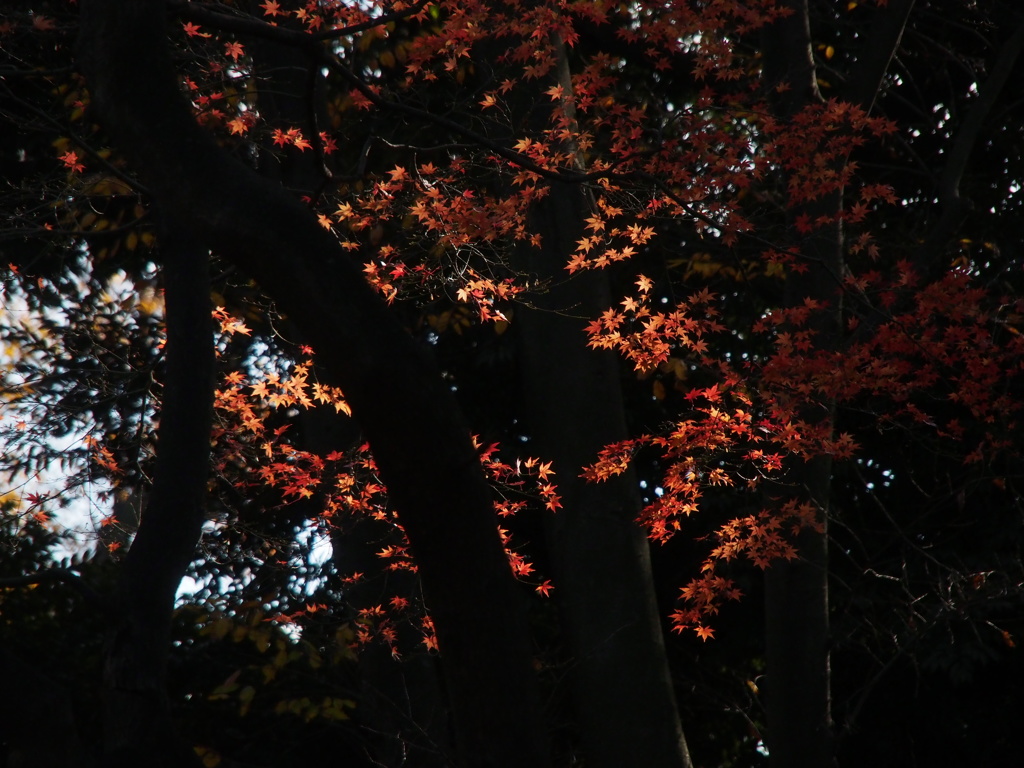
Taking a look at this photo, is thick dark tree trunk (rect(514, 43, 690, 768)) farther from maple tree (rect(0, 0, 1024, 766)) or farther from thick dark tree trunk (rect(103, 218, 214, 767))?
thick dark tree trunk (rect(103, 218, 214, 767))

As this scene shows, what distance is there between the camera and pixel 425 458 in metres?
2.90

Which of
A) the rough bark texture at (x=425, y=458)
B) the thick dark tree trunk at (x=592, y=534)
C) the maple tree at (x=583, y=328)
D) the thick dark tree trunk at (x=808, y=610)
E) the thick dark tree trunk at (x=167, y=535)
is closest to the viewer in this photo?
the rough bark texture at (x=425, y=458)

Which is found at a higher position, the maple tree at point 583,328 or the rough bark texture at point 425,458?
the maple tree at point 583,328

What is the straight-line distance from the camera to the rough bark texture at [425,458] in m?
2.90

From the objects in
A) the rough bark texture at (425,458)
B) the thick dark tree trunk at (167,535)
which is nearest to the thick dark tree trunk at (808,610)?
the rough bark texture at (425,458)

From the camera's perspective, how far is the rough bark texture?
290 cm

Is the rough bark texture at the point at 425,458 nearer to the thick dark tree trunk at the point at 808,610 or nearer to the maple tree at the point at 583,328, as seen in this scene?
the maple tree at the point at 583,328

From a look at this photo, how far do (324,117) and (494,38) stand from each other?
1.35 metres

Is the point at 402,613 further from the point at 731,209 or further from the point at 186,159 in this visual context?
the point at 186,159

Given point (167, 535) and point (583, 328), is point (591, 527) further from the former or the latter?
point (167, 535)

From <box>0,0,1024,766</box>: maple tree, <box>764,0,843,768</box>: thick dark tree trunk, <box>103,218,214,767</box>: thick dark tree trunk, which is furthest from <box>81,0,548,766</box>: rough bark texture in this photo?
<box>764,0,843,768</box>: thick dark tree trunk

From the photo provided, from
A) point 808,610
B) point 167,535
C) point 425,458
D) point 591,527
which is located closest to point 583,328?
point 591,527

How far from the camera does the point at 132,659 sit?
11.2 ft

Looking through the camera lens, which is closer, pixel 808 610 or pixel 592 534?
pixel 808 610
